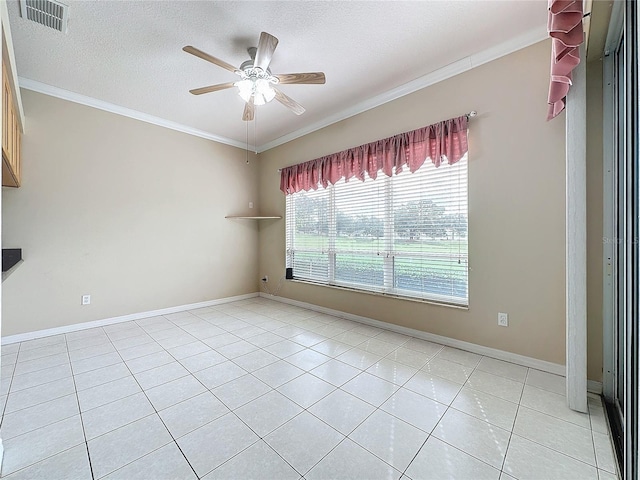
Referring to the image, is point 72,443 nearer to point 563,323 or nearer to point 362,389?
point 362,389

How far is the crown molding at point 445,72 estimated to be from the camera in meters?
2.36

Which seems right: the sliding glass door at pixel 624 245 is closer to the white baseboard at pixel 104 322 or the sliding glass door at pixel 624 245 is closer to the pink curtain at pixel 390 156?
the pink curtain at pixel 390 156

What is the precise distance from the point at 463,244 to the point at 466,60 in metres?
1.82

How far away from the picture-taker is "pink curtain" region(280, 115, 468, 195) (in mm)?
2752

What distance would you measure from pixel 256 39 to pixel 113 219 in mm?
2985

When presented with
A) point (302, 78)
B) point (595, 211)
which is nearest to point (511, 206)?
point (595, 211)

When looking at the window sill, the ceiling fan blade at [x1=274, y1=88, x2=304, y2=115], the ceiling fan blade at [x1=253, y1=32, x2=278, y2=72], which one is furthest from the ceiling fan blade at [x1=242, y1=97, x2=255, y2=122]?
the window sill

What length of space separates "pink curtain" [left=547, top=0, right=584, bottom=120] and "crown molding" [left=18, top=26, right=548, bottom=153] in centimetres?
85

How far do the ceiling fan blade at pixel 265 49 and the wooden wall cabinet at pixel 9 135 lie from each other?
1.91m

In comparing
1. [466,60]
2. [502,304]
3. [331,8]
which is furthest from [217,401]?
[466,60]

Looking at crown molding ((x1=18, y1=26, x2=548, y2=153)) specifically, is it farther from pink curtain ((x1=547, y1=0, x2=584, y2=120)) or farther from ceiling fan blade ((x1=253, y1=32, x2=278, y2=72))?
ceiling fan blade ((x1=253, y1=32, x2=278, y2=72))

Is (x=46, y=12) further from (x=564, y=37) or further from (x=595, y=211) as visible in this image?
(x=595, y=211)

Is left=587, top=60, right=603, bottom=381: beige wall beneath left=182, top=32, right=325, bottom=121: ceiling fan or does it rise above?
beneath

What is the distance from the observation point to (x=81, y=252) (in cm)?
344
